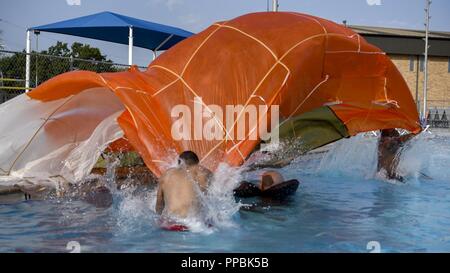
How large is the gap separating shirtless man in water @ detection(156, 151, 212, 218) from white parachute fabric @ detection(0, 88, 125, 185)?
2712 mm

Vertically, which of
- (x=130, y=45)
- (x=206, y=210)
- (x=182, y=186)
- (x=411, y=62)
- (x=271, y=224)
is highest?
(x=411, y=62)

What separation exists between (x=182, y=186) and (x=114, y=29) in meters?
10.8

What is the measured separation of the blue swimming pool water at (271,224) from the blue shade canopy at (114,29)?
813 centimetres

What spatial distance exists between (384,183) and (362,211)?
2714 millimetres

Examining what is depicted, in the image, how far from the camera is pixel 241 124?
23.4 feet

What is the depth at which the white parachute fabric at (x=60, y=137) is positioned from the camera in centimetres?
888

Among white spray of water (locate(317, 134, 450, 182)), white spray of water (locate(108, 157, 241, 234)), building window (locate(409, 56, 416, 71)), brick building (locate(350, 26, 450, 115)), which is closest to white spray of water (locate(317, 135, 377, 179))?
white spray of water (locate(317, 134, 450, 182))

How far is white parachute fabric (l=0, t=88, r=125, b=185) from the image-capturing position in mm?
8883

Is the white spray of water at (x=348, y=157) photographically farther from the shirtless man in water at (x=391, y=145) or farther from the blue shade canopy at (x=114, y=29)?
the blue shade canopy at (x=114, y=29)

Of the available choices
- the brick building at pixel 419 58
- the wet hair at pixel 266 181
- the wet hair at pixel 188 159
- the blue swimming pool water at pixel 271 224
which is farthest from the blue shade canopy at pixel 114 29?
the brick building at pixel 419 58

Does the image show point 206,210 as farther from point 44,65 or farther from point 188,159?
point 44,65

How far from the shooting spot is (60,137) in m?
9.19

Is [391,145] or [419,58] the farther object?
[419,58]

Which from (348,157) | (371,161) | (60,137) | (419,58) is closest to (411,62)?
(419,58)
